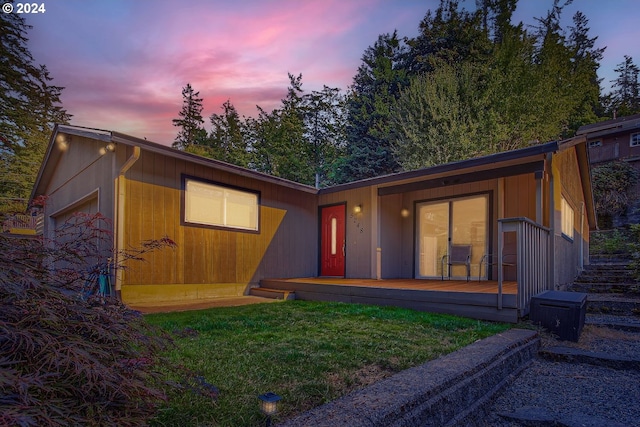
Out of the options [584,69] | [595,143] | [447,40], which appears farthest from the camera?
[584,69]

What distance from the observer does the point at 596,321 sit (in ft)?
16.3

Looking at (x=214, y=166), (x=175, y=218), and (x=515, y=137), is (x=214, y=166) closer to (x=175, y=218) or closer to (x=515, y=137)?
(x=175, y=218)

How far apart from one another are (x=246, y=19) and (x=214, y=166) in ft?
10.7

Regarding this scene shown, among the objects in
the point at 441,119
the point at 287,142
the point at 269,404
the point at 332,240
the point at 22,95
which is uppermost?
the point at 22,95

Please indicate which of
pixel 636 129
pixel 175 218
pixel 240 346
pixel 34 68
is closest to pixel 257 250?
pixel 175 218

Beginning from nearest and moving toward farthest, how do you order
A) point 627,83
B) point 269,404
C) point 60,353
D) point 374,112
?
point 60,353 < point 269,404 < point 374,112 < point 627,83

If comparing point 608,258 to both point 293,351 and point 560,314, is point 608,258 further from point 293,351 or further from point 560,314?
point 293,351

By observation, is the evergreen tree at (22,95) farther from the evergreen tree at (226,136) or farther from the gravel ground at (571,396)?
the gravel ground at (571,396)

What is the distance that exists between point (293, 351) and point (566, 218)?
23.2 feet

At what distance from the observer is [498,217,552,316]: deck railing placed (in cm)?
436

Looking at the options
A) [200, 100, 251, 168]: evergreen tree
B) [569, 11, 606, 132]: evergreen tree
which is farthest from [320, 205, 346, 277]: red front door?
[569, 11, 606, 132]: evergreen tree

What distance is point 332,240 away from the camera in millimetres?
9188

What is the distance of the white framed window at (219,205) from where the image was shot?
6.80 m

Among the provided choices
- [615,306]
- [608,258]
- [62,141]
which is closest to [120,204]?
[62,141]
